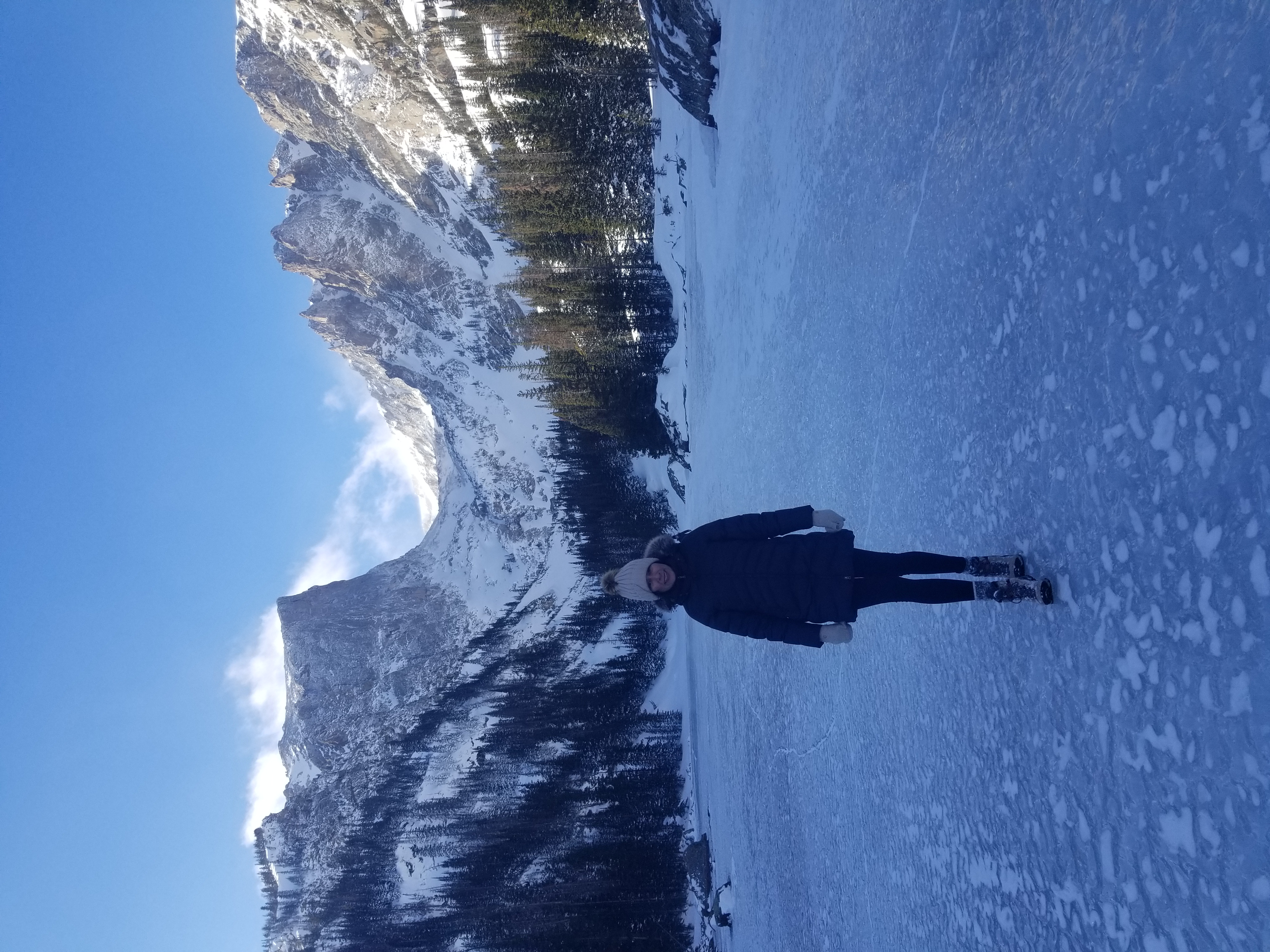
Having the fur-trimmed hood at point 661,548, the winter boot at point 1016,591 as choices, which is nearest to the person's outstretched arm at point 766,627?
the fur-trimmed hood at point 661,548

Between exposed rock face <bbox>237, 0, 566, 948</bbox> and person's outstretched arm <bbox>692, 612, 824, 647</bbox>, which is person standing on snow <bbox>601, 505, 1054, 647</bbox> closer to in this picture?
person's outstretched arm <bbox>692, 612, 824, 647</bbox>

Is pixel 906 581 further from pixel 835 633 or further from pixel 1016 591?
pixel 1016 591

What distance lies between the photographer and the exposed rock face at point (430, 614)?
25156 millimetres

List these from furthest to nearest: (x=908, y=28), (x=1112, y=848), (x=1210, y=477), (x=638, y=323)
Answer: (x=638, y=323) → (x=908, y=28) → (x=1112, y=848) → (x=1210, y=477)

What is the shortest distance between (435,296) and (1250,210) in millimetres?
37082

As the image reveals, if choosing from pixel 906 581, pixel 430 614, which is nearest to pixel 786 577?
pixel 906 581

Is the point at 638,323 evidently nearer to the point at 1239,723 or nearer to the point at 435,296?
the point at 435,296

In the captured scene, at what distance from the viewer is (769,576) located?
4.23 m

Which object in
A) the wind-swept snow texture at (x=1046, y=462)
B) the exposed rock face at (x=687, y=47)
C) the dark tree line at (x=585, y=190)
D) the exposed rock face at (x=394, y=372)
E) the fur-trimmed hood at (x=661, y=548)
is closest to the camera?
the wind-swept snow texture at (x=1046, y=462)

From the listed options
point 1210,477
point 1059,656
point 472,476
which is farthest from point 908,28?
point 472,476

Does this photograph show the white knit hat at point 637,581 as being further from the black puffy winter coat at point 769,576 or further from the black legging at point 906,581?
the black legging at point 906,581

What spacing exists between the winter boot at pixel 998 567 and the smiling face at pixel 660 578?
1797 millimetres

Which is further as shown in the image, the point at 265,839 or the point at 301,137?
the point at 301,137

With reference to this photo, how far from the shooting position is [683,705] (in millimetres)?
22719
